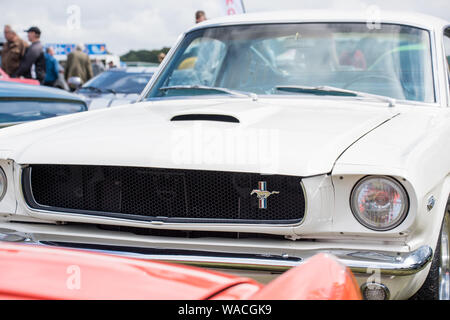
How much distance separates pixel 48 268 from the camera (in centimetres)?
128

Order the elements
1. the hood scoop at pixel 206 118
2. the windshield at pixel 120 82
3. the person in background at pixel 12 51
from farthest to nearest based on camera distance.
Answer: the person in background at pixel 12 51 < the windshield at pixel 120 82 < the hood scoop at pixel 206 118

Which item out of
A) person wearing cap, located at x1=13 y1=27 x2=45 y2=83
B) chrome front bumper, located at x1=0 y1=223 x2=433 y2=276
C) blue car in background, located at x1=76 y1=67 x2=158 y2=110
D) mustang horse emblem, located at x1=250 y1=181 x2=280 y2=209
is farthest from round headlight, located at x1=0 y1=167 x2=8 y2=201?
person wearing cap, located at x1=13 y1=27 x2=45 y2=83

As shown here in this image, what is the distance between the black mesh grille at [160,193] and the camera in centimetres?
223

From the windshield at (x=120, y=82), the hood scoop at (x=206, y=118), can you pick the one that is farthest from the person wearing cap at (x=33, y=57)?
the hood scoop at (x=206, y=118)

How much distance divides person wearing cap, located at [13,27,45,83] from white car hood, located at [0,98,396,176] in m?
6.81

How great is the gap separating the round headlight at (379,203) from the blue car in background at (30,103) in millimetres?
2726

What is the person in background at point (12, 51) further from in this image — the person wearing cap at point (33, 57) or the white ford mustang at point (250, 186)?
the white ford mustang at point (250, 186)

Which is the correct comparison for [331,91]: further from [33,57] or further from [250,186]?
[33,57]

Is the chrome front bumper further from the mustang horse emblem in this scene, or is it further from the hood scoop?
the hood scoop

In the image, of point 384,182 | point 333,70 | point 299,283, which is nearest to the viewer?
point 299,283

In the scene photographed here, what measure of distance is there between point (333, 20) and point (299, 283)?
2.70 m

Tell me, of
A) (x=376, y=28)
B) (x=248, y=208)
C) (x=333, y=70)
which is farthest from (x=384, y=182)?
(x=376, y=28)

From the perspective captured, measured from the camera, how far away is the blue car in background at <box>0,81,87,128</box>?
4.11 meters
